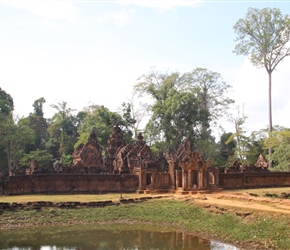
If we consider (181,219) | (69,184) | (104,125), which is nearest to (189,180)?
(181,219)

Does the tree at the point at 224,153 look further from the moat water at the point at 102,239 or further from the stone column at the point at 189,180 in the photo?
the moat water at the point at 102,239

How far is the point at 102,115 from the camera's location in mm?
54250

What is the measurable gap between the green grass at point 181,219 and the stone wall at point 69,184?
20.2 feet

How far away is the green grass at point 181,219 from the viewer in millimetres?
15641

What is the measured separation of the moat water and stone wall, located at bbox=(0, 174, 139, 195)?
894 centimetres

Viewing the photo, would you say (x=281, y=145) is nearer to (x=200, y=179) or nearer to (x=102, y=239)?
(x=200, y=179)

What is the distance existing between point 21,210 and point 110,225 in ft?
15.8

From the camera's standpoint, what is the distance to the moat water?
15.6m

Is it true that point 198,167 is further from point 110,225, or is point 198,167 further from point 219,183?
point 110,225

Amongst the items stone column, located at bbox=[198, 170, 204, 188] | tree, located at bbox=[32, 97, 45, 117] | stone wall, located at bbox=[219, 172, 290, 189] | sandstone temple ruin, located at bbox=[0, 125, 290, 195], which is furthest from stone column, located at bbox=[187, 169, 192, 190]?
tree, located at bbox=[32, 97, 45, 117]

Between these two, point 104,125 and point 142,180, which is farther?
point 104,125

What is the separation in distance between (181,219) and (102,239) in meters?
4.94

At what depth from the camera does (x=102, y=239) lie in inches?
659

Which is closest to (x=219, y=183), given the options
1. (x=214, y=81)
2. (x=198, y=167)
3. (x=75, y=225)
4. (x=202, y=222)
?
(x=198, y=167)
